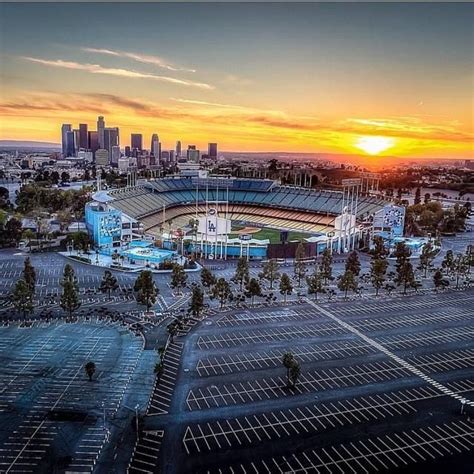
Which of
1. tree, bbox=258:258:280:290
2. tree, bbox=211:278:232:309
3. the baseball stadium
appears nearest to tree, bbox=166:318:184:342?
tree, bbox=211:278:232:309

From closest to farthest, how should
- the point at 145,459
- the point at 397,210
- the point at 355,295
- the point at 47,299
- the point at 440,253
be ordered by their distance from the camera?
the point at 145,459
the point at 47,299
the point at 355,295
the point at 440,253
the point at 397,210

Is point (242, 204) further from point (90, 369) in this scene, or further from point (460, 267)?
point (90, 369)

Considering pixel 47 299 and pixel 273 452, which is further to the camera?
pixel 47 299

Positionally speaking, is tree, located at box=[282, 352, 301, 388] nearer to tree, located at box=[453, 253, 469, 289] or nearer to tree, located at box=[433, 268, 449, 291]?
tree, located at box=[433, 268, 449, 291]

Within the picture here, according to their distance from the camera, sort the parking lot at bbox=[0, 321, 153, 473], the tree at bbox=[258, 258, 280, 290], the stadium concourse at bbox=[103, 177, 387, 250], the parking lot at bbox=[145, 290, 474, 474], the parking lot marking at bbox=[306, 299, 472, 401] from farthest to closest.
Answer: the stadium concourse at bbox=[103, 177, 387, 250]
the tree at bbox=[258, 258, 280, 290]
the parking lot marking at bbox=[306, 299, 472, 401]
the parking lot at bbox=[145, 290, 474, 474]
the parking lot at bbox=[0, 321, 153, 473]

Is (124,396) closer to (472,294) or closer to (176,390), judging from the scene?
(176,390)

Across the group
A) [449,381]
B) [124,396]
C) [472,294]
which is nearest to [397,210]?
[472,294]

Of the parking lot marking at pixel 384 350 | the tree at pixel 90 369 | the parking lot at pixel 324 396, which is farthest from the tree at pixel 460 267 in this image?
the tree at pixel 90 369
